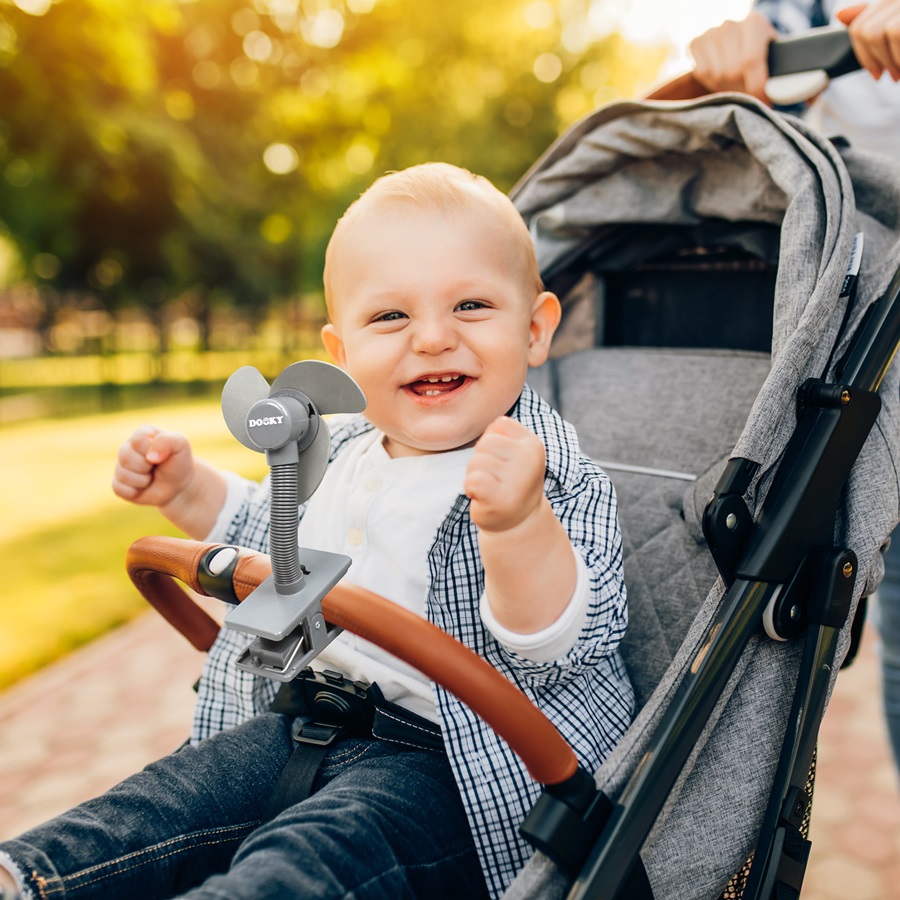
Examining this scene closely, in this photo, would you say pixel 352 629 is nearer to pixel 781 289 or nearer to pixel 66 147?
pixel 781 289

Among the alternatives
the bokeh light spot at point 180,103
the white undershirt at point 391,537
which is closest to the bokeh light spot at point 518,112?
the bokeh light spot at point 180,103

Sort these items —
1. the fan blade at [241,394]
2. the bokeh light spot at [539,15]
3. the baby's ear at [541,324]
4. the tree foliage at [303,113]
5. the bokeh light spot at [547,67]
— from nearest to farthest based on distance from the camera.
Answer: the fan blade at [241,394] < the baby's ear at [541,324] < the tree foliage at [303,113] < the bokeh light spot at [539,15] < the bokeh light spot at [547,67]

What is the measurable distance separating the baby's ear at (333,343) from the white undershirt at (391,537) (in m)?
0.18

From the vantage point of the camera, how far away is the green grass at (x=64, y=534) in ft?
12.3

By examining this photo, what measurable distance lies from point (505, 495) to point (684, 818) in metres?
0.48

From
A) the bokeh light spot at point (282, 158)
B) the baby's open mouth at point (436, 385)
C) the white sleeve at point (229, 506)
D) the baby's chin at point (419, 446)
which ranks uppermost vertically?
the bokeh light spot at point (282, 158)

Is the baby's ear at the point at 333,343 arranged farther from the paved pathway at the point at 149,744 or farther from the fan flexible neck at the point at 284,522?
the paved pathway at the point at 149,744

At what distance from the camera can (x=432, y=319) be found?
1.29m

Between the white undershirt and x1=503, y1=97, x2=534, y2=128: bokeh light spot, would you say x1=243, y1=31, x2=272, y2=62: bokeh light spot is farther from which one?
the white undershirt

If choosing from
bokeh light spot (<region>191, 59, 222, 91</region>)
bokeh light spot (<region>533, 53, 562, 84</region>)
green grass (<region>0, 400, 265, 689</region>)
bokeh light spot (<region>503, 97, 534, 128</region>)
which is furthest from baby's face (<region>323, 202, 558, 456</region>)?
bokeh light spot (<region>191, 59, 222, 91</region>)

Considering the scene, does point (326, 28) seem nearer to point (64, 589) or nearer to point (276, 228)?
point (276, 228)

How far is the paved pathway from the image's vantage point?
7.41ft

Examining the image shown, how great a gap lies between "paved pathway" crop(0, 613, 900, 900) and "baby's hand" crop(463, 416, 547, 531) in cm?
164

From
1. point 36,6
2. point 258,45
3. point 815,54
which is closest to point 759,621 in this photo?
point 815,54
